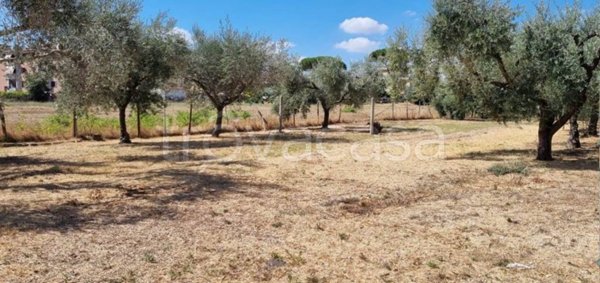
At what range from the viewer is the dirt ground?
173 inches

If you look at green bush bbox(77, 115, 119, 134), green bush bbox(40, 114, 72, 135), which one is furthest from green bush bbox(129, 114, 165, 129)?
green bush bbox(40, 114, 72, 135)

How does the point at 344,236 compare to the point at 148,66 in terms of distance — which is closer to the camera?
the point at 344,236

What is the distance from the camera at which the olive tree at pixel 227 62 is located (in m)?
17.9

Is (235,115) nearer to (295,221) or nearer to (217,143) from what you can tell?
(217,143)

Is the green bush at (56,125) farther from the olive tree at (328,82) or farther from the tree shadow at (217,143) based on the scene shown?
the olive tree at (328,82)

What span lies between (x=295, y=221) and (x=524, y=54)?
7.42 meters

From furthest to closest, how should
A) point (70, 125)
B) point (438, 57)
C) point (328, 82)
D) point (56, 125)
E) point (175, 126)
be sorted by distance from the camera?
point (328, 82)
point (175, 126)
point (70, 125)
point (56, 125)
point (438, 57)

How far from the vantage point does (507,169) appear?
1041cm

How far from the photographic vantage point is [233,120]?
78.5ft

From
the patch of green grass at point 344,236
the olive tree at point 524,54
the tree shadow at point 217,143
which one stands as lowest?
the patch of green grass at point 344,236

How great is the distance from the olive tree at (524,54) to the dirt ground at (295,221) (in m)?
1.49

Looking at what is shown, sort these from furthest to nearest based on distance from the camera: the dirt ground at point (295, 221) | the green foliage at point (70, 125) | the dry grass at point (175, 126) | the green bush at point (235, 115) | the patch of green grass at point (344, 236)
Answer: the green bush at point (235, 115), the green foliage at point (70, 125), the dry grass at point (175, 126), the patch of green grass at point (344, 236), the dirt ground at point (295, 221)

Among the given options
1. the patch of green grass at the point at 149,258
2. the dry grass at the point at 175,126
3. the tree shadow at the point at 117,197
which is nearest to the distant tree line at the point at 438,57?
the dry grass at the point at 175,126

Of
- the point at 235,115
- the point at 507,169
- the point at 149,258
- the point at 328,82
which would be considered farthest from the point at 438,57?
the point at 235,115
